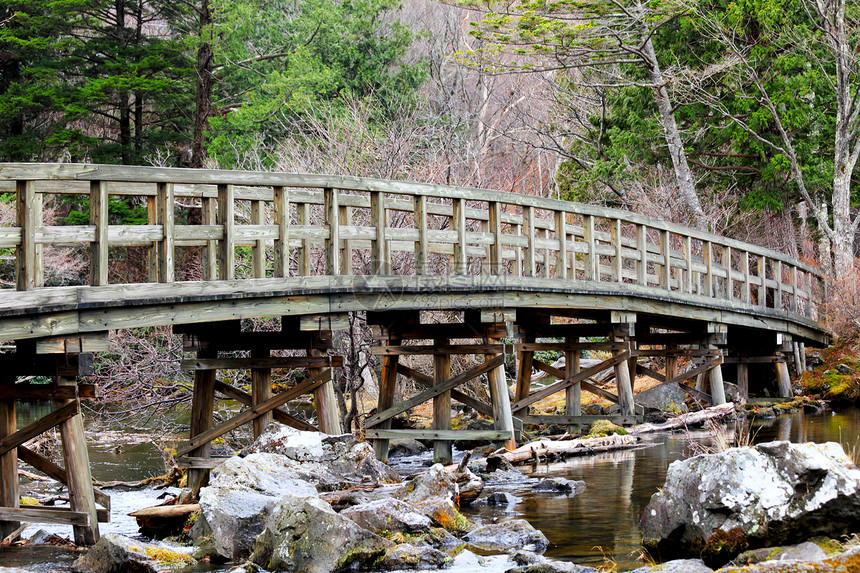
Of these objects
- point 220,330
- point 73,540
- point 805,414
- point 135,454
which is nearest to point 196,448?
point 220,330

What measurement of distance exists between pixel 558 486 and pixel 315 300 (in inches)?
137

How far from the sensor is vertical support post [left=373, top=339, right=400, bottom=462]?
1401 centimetres

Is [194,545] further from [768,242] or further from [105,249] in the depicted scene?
[768,242]

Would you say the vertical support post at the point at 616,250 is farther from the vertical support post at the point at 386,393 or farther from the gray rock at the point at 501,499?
the gray rock at the point at 501,499

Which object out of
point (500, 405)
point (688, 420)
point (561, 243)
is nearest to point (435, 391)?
point (500, 405)

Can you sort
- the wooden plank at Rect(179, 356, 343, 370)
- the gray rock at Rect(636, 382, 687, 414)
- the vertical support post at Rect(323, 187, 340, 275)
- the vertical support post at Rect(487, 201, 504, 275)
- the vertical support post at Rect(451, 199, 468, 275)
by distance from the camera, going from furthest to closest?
1. the gray rock at Rect(636, 382, 687, 414)
2. the vertical support post at Rect(487, 201, 504, 275)
3. the vertical support post at Rect(451, 199, 468, 275)
4. the wooden plank at Rect(179, 356, 343, 370)
5. the vertical support post at Rect(323, 187, 340, 275)

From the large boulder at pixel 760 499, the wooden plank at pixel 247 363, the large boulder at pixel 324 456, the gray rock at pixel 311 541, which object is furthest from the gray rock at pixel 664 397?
the gray rock at pixel 311 541

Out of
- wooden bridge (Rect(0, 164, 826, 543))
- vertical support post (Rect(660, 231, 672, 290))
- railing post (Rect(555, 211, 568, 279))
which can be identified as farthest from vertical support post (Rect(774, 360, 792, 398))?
railing post (Rect(555, 211, 568, 279))

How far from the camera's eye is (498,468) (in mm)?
12453

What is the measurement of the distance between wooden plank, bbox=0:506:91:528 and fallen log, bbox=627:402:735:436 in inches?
365

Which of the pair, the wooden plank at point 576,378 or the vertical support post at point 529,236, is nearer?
the vertical support post at point 529,236

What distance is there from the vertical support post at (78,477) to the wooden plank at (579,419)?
361 inches

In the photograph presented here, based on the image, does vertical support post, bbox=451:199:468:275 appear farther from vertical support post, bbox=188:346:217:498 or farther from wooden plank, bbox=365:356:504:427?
vertical support post, bbox=188:346:217:498

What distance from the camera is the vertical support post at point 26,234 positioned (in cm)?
829
